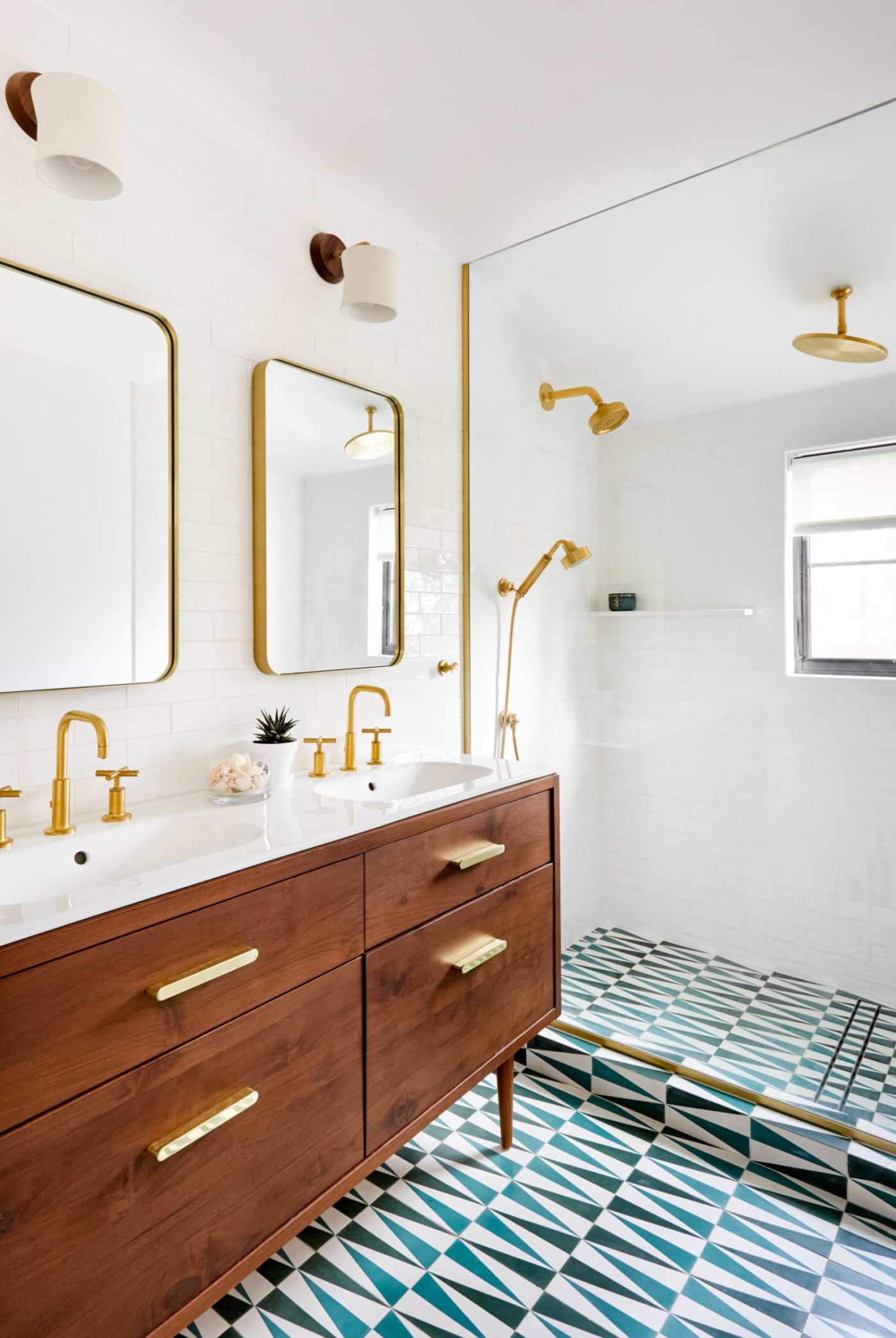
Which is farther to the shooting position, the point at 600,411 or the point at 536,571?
the point at 536,571

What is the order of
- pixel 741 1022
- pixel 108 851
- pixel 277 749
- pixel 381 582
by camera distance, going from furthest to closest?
pixel 381 582
pixel 741 1022
pixel 277 749
pixel 108 851

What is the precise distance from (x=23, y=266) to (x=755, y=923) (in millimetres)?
2239

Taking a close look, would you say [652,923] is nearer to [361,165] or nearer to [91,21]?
[361,165]

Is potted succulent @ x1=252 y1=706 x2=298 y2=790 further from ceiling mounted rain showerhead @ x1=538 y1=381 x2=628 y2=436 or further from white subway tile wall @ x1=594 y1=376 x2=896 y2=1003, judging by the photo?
ceiling mounted rain showerhead @ x1=538 y1=381 x2=628 y2=436

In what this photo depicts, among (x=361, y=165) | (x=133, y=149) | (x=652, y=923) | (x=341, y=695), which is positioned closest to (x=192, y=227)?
(x=133, y=149)

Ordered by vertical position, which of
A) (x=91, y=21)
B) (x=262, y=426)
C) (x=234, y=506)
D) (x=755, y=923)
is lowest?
(x=755, y=923)

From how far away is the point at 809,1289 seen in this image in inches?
Result: 59.4

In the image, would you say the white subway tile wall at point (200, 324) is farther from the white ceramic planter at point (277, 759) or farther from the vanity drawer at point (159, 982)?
the vanity drawer at point (159, 982)

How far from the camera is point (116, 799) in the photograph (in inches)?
56.7

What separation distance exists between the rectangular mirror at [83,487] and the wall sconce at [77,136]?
7.3 inches

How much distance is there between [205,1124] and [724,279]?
7.14ft

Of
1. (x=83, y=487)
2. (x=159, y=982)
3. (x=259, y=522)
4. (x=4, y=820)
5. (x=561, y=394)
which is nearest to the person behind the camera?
(x=159, y=982)

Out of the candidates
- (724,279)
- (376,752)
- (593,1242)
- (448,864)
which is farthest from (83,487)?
(593,1242)

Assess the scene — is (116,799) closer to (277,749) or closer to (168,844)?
(168,844)
